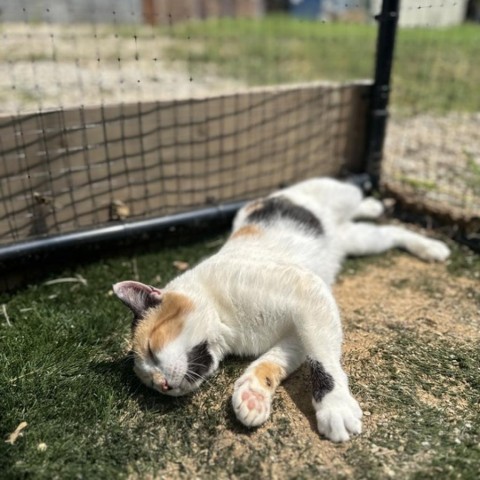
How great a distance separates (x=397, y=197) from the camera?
452 cm

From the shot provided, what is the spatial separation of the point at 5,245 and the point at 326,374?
2.01 m

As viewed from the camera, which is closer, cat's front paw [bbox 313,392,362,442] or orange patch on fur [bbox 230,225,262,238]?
cat's front paw [bbox 313,392,362,442]

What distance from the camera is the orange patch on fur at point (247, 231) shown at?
10.9 ft

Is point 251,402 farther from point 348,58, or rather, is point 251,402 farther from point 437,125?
point 348,58

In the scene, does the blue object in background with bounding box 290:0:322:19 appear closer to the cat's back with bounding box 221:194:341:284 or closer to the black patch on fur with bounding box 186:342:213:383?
the cat's back with bounding box 221:194:341:284

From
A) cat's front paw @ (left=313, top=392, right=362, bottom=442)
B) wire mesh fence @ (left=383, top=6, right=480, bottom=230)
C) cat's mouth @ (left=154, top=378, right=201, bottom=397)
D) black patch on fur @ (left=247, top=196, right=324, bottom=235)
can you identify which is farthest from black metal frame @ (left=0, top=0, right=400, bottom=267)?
cat's front paw @ (left=313, top=392, right=362, bottom=442)

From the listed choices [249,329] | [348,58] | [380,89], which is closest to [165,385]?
[249,329]

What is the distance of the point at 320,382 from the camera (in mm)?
2422

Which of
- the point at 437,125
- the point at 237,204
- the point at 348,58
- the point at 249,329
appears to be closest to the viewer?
the point at 249,329

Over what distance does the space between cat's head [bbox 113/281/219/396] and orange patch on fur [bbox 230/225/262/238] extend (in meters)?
0.80

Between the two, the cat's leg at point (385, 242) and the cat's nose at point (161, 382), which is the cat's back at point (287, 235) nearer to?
the cat's leg at point (385, 242)

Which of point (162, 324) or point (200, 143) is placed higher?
point (200, 143)

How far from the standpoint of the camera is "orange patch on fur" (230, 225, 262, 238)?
10.9 ft

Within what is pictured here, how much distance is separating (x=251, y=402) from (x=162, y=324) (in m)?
0.49
